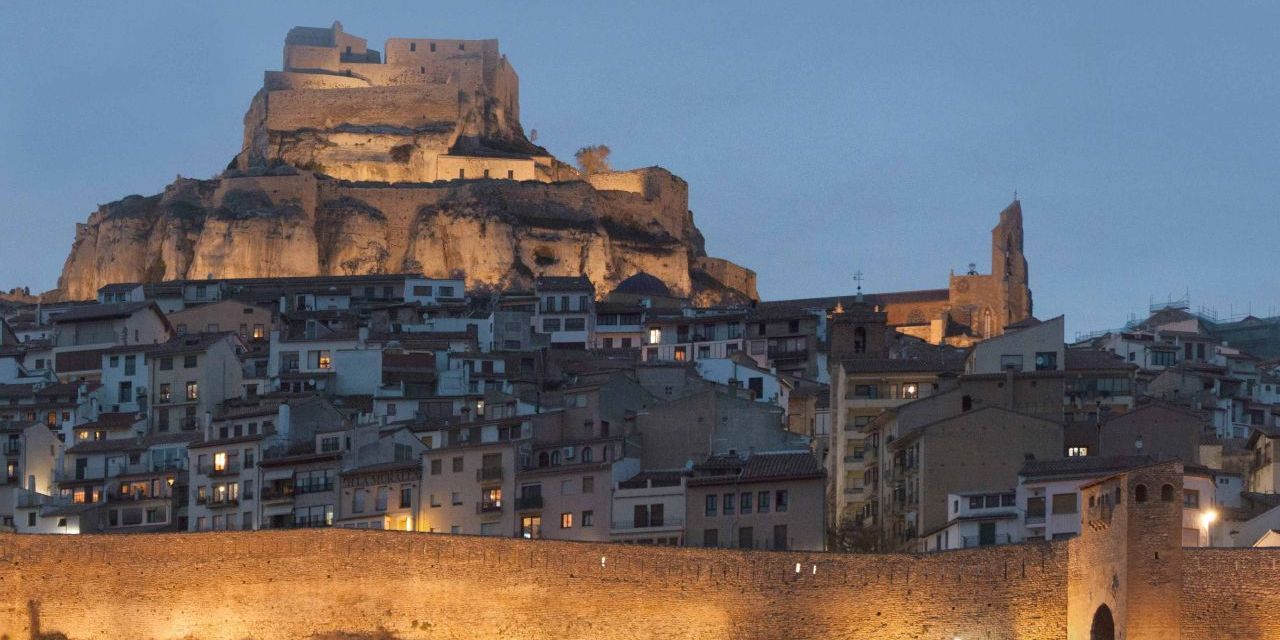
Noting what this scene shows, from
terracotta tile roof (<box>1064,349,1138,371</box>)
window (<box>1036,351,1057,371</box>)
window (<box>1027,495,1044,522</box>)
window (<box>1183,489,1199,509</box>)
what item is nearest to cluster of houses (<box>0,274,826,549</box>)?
window (<box>1027,495,1044,522</box>)

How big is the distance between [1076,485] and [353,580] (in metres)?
17.4

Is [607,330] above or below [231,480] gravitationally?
above

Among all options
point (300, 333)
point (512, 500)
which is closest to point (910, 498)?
point (512, 500)

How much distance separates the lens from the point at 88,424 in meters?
77.2

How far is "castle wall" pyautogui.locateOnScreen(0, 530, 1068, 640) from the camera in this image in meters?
50.1

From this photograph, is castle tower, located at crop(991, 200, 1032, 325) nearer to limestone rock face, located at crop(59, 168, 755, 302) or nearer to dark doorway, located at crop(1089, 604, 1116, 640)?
limestone rock face, located at crop(59, 168, 755, 302)

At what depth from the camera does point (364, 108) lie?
453 ft

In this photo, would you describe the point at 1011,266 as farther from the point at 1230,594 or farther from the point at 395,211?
the point at 1230,594

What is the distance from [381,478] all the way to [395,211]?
61.4m

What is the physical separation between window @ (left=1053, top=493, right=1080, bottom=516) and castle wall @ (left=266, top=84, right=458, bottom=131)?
3366 inches

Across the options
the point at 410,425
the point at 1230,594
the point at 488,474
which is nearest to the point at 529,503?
the point at 488,474

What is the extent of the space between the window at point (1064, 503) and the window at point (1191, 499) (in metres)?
3.21

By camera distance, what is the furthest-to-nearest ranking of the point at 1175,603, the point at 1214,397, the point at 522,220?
the point at 522,220, the point at 1214,397, the point at 1175,603

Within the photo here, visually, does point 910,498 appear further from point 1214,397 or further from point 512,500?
point 1214,397
